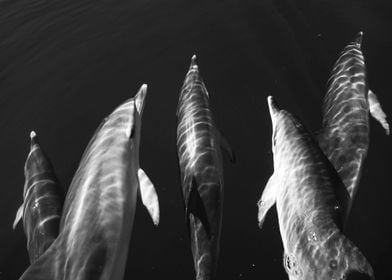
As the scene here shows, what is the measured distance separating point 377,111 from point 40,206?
21.1ft

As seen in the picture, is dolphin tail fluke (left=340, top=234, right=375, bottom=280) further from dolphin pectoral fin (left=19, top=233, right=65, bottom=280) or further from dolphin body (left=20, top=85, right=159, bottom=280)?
dolphin pectoral fin (left=19, top=233, right=65, bottom=280)

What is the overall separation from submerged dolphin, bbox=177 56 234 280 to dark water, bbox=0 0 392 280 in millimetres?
1021

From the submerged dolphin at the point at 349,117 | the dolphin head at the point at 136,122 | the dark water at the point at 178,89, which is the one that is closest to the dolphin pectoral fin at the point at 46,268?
the dark water at the point at 178,89

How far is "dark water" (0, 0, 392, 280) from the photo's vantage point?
6871 millimetres

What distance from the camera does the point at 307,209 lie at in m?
5.60

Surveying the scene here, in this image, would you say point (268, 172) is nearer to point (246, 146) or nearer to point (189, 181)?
point (246, 146)

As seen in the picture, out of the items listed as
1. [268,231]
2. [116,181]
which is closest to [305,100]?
[268,231]

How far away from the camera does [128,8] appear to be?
13.2 meters

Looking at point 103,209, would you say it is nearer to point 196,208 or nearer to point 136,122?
point 196,208

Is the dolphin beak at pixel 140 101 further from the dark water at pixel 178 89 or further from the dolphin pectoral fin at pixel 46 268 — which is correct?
the dolphin pectoral fin at pixel 46 268

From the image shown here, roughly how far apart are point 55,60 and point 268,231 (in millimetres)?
8251

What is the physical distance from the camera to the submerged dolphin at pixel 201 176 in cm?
568

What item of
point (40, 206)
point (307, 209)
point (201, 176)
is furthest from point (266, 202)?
point (40, 206)

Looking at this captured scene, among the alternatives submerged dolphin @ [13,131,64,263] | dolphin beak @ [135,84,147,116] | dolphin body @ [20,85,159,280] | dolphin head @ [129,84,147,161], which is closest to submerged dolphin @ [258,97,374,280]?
dolphin body @ [20,85,159,280]
